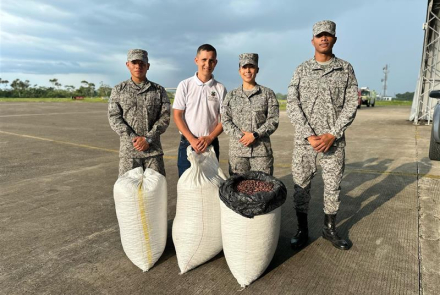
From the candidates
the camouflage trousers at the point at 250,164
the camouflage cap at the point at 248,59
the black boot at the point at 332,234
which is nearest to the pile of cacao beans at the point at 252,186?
the camouflage trousers at the point at 250,164

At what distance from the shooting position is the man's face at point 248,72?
270cm

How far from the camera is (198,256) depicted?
7.79 feet

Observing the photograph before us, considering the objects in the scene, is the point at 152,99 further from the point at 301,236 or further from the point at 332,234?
the point at 332,234

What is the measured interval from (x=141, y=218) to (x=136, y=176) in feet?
1.04

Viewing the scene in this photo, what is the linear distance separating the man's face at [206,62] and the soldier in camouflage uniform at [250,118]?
26 cm

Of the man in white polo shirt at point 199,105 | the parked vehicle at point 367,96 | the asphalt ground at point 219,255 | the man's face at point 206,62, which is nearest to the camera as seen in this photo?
the asphalt ground at point 219,255

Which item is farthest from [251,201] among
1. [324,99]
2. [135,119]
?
[135,119]

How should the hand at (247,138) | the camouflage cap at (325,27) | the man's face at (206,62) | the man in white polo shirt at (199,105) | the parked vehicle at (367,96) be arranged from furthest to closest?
the parked vehicle at (367,96)
the man in white polo shirt at (199,105)
the man's face at (206,62)
the hand at (247,138)
the camouflage cap at (325,27)

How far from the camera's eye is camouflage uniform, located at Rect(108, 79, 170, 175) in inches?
108

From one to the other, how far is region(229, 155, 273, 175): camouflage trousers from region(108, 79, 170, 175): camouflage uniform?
0.71 m

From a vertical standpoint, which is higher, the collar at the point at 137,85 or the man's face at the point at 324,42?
the man's face at the point at 324,42

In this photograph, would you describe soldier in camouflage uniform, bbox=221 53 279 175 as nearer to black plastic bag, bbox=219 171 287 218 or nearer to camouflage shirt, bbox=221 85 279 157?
camouflage shirt, bbox=221 85 279 157

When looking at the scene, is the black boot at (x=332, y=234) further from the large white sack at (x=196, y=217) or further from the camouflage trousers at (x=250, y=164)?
the large white sack at (x=196, y=217)

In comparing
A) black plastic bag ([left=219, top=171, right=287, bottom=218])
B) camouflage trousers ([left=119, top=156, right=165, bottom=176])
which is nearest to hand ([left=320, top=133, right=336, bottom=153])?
black plastic bag ([left=219, top=171, right=287, bottom=218])
